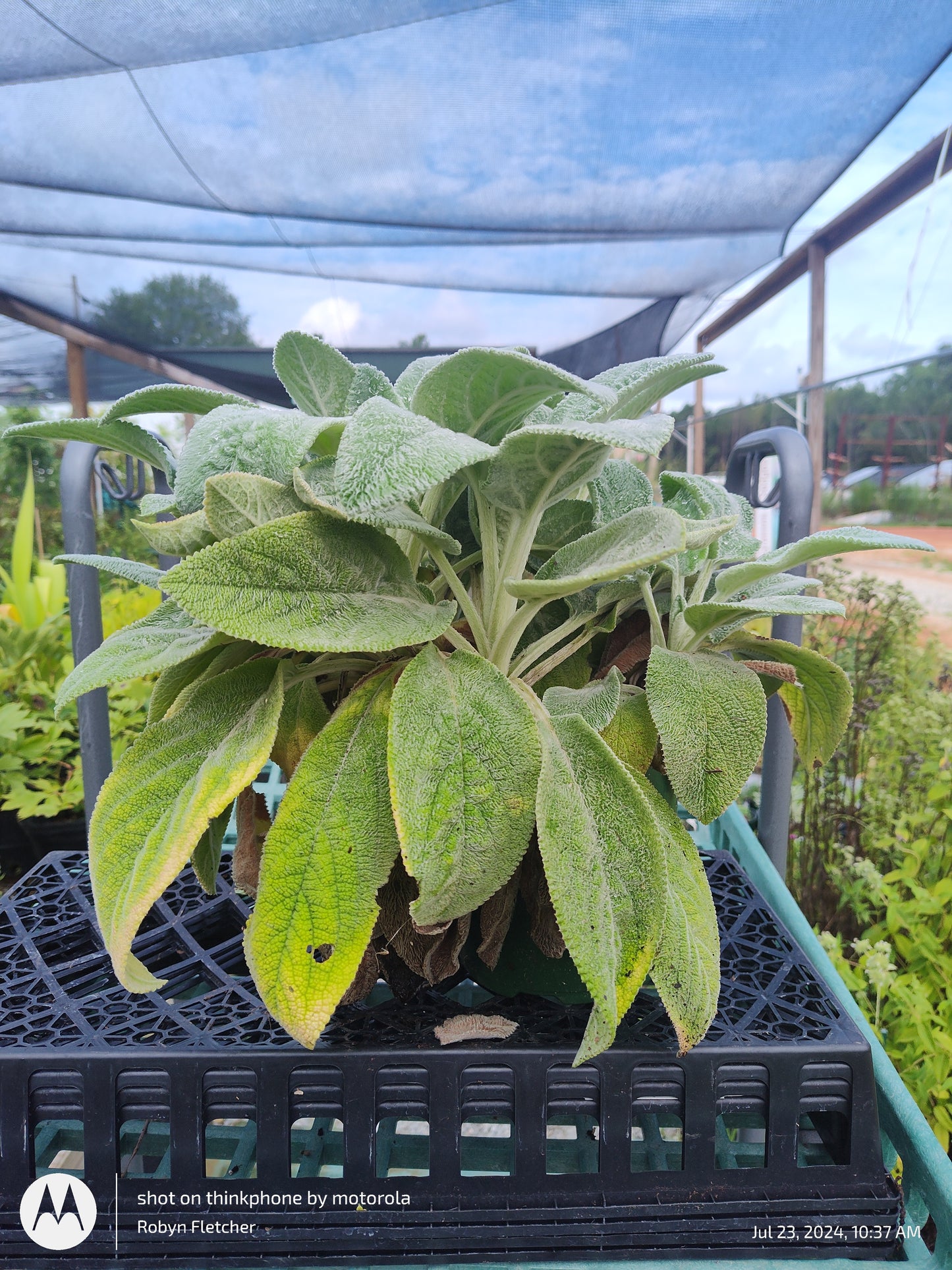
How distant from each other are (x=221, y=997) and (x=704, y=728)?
338 mm

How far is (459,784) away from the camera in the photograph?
33 centimetres

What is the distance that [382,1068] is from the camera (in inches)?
15.1

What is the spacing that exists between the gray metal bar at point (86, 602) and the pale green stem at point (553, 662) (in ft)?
1.76

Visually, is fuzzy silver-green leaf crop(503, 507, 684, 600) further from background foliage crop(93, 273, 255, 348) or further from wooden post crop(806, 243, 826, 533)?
background foliage crop(93, 273, 255, 348)

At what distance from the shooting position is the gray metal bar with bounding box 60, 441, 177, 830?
0.83 m

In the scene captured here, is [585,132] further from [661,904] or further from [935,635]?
[661,904]

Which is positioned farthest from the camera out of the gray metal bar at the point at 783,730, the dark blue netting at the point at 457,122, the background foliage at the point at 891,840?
the dark blue netting at the point at 457,122

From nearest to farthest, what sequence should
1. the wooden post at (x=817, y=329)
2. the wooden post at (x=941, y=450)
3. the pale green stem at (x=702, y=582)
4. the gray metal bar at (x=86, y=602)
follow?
the pale green stem at (x=702, y=582)
the gray metal bar at (x=86, y=602)
the wooden post at (x=941, y=450)
the wooden post at (x=817, y=329)

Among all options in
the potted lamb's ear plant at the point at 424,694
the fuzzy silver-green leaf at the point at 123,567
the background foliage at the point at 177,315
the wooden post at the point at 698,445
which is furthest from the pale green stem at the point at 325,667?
the background foliage at the point at 177,315

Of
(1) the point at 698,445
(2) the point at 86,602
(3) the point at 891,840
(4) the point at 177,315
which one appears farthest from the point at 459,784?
(4) the point at 177,315

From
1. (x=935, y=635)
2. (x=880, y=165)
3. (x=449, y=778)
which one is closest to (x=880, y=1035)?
(x=449, y=778)

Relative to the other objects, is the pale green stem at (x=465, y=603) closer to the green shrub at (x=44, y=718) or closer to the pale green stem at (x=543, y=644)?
the pale green stem at (x=543, y=644)

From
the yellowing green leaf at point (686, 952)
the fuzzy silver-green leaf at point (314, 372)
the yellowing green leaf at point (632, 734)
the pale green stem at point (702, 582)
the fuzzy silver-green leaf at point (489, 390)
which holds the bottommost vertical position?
the yellowing green leaf at point (686, 952)

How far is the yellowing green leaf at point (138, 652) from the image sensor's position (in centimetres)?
38
